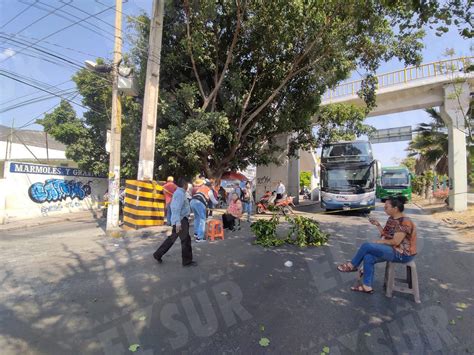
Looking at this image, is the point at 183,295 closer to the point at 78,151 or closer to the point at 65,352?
the point at 65,352

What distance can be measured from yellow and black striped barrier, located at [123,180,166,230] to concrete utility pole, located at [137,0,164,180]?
0.37m

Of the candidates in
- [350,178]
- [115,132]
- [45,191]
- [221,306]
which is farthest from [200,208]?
[45,191]

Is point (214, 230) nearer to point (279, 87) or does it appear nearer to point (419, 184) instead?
point (279, 87)

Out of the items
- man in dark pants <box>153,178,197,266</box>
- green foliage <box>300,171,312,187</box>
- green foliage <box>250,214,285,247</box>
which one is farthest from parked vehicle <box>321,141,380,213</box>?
green foliage <box>300,171,312,187</box>

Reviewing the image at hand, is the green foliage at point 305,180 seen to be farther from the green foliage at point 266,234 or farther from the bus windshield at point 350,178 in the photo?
the green foliage at point 266,234

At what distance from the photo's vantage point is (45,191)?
15.1 m

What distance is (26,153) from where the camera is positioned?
95.7ft

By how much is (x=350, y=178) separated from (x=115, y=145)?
10.8m

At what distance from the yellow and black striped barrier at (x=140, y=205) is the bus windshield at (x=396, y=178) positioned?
74.1 feet

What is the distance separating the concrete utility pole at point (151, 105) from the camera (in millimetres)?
10555

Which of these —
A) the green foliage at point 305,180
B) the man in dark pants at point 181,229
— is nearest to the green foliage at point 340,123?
the man in dark pants at point 181,229

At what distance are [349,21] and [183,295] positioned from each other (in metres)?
11.6

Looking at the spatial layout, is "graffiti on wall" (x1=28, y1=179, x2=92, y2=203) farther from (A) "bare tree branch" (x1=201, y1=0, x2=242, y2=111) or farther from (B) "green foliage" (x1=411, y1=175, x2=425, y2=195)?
(B) "green foliage" (x1=411, y1=175, x2=425, y2=195)

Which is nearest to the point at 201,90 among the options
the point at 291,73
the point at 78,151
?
the point at 291,73
